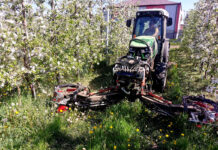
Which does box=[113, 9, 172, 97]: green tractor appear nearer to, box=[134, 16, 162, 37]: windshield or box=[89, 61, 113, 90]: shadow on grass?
box=[134, 16, 162, 37]: windshield

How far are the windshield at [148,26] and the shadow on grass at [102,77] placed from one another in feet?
6.88

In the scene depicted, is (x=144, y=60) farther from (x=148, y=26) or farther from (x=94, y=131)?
(x=94, y=131)

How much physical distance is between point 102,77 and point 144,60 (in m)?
2.56

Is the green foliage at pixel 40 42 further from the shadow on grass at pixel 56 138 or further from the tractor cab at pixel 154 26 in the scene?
the tractor cab at pixel 154 26

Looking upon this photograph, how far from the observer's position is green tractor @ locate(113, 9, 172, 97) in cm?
384

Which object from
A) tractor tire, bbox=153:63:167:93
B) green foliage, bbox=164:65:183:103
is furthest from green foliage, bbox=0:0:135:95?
green foliage, bbox=164:65:183:103

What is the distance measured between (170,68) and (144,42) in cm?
295

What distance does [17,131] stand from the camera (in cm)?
300

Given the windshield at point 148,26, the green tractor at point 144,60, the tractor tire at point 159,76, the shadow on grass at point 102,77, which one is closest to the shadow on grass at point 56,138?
the green tractor at point 144,60

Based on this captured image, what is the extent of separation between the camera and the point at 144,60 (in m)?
4.68

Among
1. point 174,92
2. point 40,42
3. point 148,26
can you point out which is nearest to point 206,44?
point 148,26

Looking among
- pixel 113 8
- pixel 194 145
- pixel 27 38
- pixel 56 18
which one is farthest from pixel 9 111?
pixel 113 8

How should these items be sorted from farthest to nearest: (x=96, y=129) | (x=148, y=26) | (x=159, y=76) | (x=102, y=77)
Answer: (x=102, y=77) → (x=148, y=26) → (x=159, y=76) → (x=96, y=129)

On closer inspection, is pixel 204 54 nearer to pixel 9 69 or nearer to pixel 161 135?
pixel 161 135
